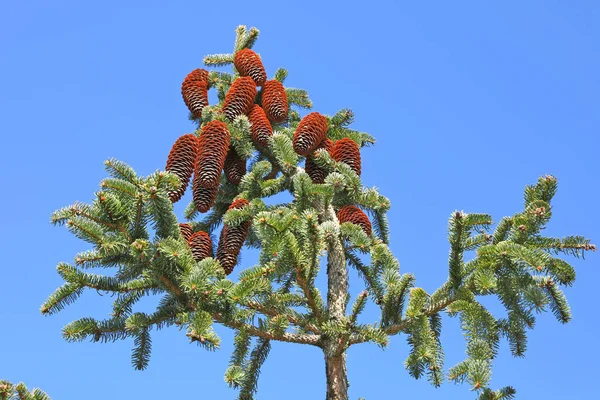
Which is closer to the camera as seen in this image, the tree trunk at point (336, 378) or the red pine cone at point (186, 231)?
the tree trunk at point (336, 378)

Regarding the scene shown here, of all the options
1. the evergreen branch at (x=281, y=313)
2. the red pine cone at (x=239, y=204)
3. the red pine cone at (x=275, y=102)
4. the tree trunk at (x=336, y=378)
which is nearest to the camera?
the evergreen branch at (x=281, y=313)

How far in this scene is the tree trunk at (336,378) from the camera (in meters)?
5.85

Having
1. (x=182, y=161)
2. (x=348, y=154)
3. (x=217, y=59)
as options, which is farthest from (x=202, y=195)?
(x=217, y=59)

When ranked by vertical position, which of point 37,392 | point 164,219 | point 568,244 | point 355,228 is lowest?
point 37,392

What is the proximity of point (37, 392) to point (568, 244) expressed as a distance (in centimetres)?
366

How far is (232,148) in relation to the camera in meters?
6.96

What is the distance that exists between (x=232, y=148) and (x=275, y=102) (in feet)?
2.19

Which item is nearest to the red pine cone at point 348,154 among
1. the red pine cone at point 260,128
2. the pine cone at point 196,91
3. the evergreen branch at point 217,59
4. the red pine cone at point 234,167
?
the red pine cone at point 260,128

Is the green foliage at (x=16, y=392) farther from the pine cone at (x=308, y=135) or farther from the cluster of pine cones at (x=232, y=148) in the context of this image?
the pine cone at (x=308, y=135)

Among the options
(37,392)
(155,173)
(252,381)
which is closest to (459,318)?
(252,381)

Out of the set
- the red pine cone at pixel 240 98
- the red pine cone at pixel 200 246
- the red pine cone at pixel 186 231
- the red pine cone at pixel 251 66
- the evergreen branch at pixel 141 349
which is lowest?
the evergreen branch at pixel 141 349

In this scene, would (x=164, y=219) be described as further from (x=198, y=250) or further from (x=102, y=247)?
(x=198, y=250)

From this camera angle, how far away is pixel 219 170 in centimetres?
604

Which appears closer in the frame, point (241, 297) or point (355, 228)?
point (241, 297)
